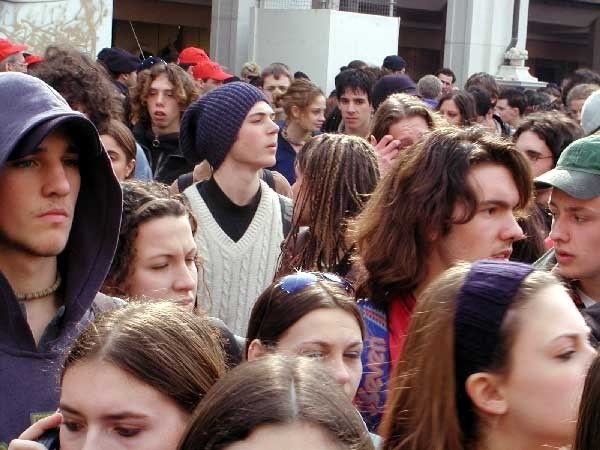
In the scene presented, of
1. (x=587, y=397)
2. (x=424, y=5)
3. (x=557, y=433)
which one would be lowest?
(x=557, y=433)

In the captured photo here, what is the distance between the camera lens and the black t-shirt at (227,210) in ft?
15.6

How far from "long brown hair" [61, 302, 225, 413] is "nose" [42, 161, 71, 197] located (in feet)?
1.37

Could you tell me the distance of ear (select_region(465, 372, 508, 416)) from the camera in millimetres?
2385

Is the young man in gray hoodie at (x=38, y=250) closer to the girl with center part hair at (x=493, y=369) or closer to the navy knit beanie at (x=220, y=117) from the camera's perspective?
the girl with center part hair at (x=493, y=369)

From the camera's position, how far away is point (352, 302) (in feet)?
10.2

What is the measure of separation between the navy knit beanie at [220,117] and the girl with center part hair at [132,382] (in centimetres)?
276

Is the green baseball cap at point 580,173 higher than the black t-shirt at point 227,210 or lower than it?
higher

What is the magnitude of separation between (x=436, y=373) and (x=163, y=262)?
54.1 inches

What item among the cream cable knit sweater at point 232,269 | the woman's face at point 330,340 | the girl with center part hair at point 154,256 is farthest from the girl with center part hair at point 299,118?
the woman's face at point 330,340

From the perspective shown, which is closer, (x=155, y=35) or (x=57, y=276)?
(x=57, y=276)

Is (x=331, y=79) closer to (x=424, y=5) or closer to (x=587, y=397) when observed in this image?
(x=424, y=5)

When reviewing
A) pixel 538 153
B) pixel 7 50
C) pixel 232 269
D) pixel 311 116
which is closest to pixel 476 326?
pixel 232 269

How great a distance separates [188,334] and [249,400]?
64cm

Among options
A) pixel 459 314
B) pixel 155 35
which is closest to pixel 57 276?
pixel 459 314
